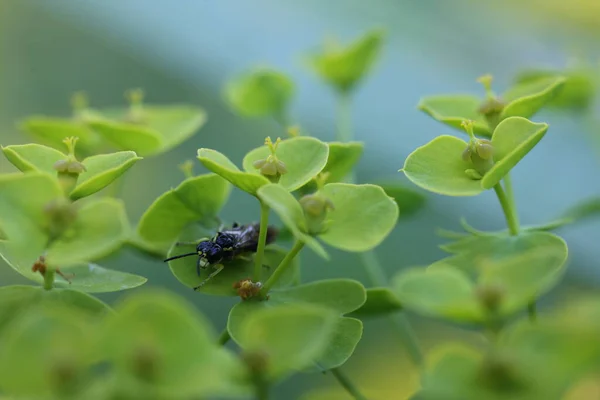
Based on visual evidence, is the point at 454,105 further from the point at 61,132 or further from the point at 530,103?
the point at 61,132

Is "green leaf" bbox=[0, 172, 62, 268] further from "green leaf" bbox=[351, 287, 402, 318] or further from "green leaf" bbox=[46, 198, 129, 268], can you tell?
"green leaf" bbox=[351, 287, 402, 318]

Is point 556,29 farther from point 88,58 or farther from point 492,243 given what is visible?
point 492,243

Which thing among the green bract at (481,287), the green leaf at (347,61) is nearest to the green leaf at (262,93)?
the green leaf at (347,61)

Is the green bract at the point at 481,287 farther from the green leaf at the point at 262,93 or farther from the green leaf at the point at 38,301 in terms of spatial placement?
the green leaf at the point at 262,93

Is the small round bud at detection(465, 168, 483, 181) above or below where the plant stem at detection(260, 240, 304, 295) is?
above

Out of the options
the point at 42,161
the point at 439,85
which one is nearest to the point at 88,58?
the point at 439,85

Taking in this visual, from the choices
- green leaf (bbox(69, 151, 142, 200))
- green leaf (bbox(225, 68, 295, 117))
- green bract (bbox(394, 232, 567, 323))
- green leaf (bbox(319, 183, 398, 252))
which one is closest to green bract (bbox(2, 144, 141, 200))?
green leaf (bbox(69, 151, 142, 200))

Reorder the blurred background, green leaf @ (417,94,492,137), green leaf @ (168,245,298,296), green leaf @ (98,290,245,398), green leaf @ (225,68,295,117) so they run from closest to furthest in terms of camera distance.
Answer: green leaf @ (98,290,245,398)
green leaf @ (168,245,298,296)
green leaf @ (417,94,492,137)
green leaf @ (225,68,295,117)
the blurred background
